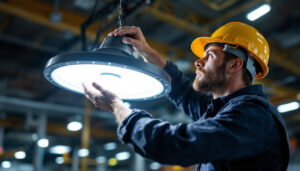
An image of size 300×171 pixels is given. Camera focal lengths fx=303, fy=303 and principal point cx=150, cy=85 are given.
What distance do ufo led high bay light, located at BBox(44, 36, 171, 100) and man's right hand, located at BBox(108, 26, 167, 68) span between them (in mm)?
40

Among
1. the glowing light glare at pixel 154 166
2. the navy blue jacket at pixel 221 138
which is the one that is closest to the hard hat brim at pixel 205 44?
the navy blue jacket at pixel 221 138

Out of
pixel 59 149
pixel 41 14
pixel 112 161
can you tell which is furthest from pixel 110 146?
pixel 41 14

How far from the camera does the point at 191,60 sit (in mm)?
7258

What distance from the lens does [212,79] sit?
164 cm

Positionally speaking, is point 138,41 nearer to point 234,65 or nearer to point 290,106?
point 234,65

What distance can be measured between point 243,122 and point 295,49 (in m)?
6.57

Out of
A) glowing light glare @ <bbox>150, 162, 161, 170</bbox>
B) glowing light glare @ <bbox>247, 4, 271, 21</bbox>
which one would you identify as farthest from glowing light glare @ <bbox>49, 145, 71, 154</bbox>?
glowing light glare @ <bbox>247, 4, 271, 21</bbox>

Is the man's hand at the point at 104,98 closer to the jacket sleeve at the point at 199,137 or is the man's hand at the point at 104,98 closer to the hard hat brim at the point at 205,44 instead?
the jacket sleeve at the point at 199,137

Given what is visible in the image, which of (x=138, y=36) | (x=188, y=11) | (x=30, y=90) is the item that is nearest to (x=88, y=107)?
(x=30, y=90)

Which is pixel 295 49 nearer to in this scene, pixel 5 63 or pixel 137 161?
pixel 137 161

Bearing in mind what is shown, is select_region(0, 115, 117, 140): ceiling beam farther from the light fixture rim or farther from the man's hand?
the light fixture rim

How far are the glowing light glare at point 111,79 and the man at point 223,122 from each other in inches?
2.5

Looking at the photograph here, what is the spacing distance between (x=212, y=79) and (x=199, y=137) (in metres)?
0.59

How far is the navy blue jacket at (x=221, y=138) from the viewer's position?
3.65 feet
